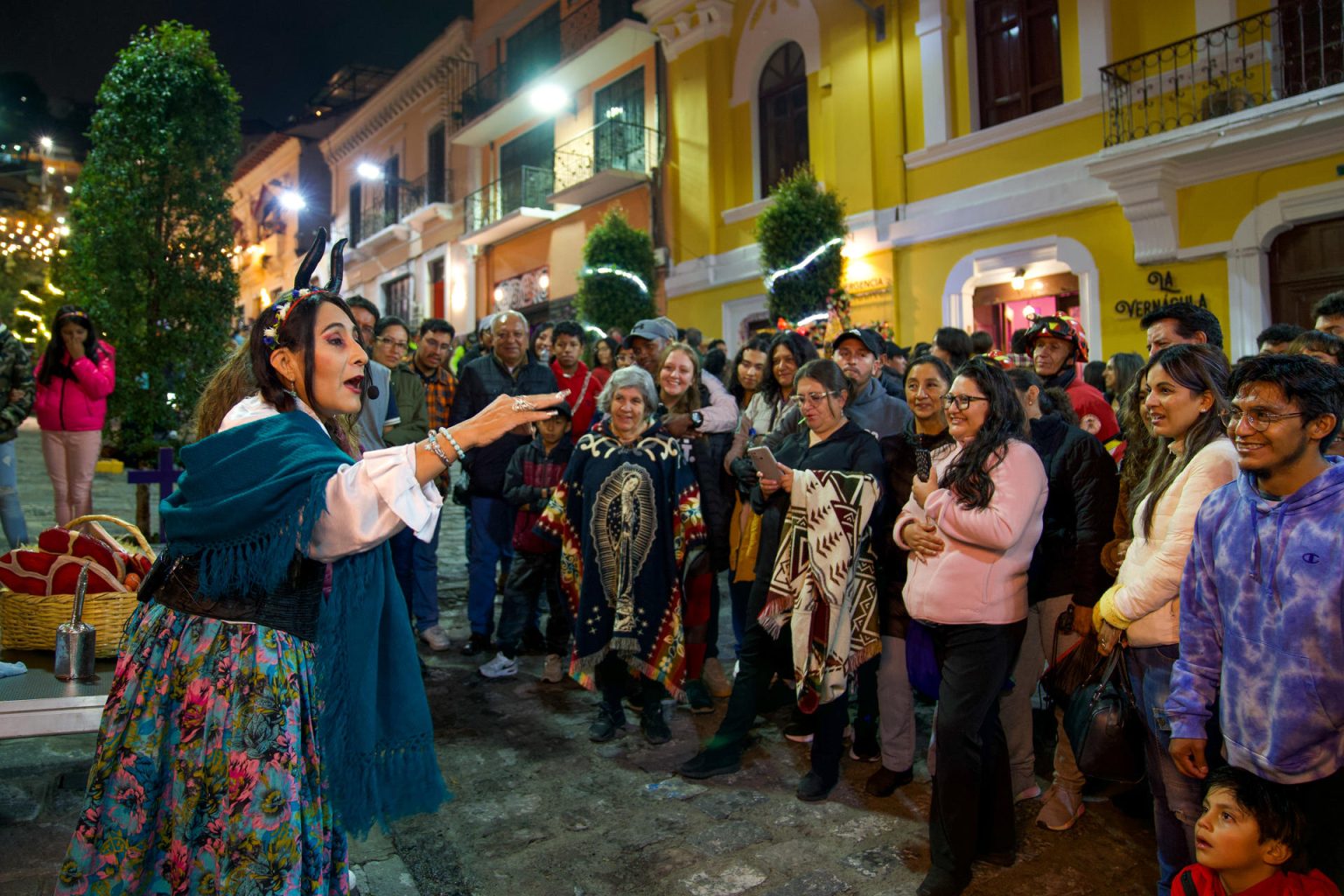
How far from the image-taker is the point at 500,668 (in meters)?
5.25

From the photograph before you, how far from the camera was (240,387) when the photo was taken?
7.48 feet

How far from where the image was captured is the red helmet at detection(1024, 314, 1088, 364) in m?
4.95

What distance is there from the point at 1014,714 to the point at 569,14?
19.1 meters

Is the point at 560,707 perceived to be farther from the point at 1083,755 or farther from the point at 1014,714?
the point at 1083,755

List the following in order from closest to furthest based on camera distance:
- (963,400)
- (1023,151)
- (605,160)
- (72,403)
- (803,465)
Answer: (963,400) < (803,465) < (72,403) < (1023,151) < (605,160)

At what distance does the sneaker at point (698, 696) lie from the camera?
4777mm

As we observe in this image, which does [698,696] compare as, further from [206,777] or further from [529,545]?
[206,777]

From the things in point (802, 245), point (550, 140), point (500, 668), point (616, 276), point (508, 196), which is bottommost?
point (500, 668)

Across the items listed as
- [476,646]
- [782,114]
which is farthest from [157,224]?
[782,114]

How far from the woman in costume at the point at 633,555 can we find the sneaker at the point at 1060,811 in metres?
1.68

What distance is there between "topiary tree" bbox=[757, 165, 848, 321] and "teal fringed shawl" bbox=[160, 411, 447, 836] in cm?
1102

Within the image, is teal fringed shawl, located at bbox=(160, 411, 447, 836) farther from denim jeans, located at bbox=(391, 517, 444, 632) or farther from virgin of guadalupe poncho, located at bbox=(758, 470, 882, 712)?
denim jeans, located at bbox=(391, 517, 444, 632)

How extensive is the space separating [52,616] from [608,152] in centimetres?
1579

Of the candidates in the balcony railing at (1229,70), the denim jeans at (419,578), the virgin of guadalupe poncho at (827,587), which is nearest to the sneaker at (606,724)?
the virgin of guadalupe poncho at (827,587)
